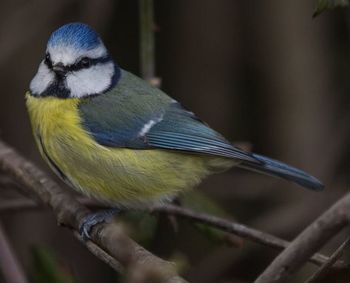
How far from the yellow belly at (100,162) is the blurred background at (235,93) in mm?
763

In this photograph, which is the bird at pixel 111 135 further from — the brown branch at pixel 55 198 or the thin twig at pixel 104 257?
the thin twig at pixel 104 257

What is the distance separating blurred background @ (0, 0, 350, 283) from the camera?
10.0 ft

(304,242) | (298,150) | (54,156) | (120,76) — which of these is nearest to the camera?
(304,242)

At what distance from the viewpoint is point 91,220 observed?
1.91 meters

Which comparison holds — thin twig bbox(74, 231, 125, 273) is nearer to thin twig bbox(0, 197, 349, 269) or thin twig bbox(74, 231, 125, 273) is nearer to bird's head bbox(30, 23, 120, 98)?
thin twig bbox(0, 197, 349, 269)

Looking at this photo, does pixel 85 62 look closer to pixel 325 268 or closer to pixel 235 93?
pixel 325 268

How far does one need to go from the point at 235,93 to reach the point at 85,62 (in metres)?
1.47

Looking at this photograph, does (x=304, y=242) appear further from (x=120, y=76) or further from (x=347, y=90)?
(x=347, y=90)

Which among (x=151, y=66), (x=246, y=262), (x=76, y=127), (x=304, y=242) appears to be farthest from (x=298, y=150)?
(x=304, y=242)

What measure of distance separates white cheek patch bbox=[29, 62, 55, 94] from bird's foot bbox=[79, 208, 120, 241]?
1.34 ft

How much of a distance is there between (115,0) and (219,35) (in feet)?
1.68

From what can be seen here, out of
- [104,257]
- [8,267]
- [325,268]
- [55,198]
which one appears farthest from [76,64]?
[325,268]

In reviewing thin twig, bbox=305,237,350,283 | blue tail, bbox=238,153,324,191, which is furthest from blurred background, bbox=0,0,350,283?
thin twig, bbox=305,237,350,283

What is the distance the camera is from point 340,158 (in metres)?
3.17
